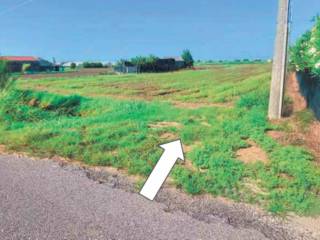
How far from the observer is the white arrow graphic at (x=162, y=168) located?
13.6 feet

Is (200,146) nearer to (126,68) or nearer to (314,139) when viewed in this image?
(314,139)

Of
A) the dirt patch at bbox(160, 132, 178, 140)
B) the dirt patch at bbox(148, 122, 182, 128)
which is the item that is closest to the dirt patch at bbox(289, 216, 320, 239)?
the dirt patch at bbox(160, 132, 178, 140)

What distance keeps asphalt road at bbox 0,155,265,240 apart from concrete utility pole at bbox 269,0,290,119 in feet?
15.3

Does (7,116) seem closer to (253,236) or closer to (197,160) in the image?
(197,160)

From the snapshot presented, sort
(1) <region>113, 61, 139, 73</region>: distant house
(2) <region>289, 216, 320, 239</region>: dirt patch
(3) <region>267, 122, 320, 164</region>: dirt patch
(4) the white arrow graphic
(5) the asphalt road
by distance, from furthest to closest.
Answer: (1) <region>113, 61, 139, 73</region>: distant house
(3) <region>267, 122, 320, 164</region>: dirt patch
(4) the white arrow graphic
(2) <region>289, 216, 320, 239</region>: dirt patch
(5) the asphalt road

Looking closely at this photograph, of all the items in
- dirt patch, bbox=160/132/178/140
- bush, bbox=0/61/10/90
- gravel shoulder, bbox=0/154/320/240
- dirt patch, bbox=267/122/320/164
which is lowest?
dirt patch, bbox=160/132/178/140

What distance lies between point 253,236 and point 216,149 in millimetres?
2595

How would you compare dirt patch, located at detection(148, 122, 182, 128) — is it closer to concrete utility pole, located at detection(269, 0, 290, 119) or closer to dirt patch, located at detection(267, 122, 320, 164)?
dirt patch, located at detection(267, 122, 320, 164)

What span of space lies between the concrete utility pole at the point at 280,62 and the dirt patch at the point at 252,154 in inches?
81.3

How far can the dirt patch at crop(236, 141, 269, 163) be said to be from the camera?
511cm

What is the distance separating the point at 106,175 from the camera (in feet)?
15.4

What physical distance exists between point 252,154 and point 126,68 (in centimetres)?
5740

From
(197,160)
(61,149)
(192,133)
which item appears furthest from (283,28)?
(61,149)

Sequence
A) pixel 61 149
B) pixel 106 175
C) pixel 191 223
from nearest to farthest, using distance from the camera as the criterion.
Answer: pixel 191 223 < pixel 106 175 < pixel 61 149
